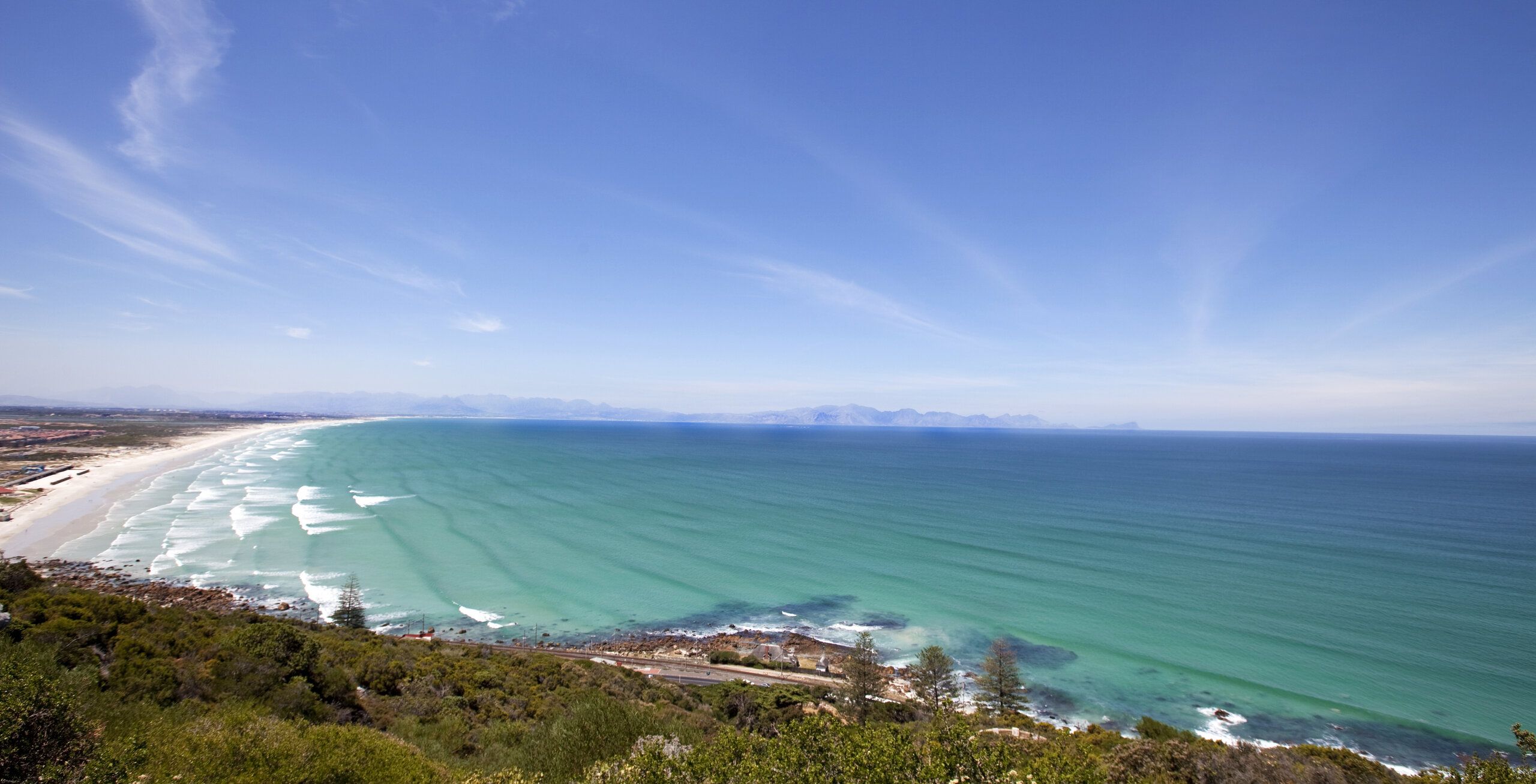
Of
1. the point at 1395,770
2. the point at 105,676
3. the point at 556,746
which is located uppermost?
the point at 105,676

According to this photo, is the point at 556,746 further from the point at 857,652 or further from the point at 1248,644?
the point at 1248,644

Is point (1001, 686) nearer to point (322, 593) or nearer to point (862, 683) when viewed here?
point (862, 683)

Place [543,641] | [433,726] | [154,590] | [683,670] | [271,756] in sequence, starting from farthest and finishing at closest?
[154,590]
[543,641]
[683,670]
[433,726]
[271,756]

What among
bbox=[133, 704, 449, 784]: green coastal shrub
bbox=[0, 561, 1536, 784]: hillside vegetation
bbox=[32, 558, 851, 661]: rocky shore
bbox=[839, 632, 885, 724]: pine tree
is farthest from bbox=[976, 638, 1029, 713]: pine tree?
bbox=[133, 704, 449, 784]: green coastal shrub

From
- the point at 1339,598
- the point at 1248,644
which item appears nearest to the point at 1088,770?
the point at 1248,644

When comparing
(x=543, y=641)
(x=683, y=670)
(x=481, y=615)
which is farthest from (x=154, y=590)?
(x=683, y=670)

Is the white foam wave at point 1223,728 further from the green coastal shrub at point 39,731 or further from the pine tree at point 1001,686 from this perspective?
the green coastal shrub at point 39,731
